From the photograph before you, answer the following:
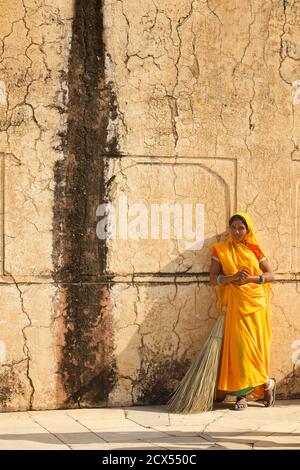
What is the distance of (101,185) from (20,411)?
5.62 ft

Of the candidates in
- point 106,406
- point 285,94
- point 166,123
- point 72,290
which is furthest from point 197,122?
point 106,406

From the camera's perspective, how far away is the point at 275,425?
18.6 ft

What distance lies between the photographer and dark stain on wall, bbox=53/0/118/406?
6.13 m

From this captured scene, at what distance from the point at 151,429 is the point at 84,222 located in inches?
62.3

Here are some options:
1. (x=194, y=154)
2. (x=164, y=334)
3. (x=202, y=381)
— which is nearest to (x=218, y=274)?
(x=164, y=334)

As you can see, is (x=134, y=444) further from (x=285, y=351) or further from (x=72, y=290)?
(x=285, y=351)

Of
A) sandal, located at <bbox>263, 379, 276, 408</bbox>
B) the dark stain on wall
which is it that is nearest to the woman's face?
the dark stain on wall

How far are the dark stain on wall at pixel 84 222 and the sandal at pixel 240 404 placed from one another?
3.01 ft

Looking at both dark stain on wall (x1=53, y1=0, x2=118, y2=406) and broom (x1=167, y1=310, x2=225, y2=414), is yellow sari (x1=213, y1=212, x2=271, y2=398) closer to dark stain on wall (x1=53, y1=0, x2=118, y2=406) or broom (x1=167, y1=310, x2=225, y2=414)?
broom (x1=167, y1=310, x2=225, y2=414)

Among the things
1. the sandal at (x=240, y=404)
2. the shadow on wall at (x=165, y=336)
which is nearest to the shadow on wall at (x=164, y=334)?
the shadow on wall at (x=165, y=336)

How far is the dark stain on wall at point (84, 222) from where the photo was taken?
20.1ft

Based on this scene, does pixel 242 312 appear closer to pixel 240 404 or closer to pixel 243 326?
pixel 243 326

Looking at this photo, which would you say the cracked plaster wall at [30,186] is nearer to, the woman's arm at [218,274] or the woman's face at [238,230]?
the woman's arm at [218,274]

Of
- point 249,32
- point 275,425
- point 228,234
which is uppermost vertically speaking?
point 249,32
